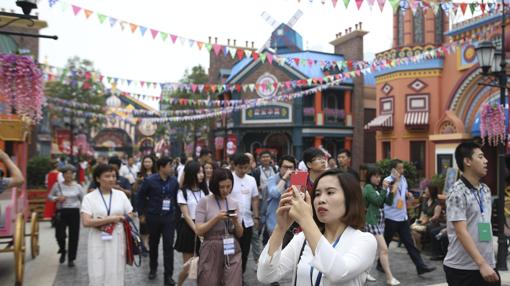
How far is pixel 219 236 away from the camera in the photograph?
4500mm

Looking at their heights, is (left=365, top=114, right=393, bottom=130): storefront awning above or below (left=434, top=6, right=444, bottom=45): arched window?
below

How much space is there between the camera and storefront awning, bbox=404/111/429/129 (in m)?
18.3

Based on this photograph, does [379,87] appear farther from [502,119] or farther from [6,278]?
[6,278]

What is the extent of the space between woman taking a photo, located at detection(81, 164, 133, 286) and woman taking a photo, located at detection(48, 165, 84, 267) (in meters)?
2.96

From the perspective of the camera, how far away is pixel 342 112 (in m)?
28.8

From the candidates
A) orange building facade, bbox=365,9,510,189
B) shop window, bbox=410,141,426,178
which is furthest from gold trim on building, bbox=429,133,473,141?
shop window, bbox=410,141,426,178

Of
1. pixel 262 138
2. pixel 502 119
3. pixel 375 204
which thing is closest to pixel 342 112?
pixel 262 138

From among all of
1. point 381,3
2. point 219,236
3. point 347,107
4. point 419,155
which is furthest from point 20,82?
point 347,107

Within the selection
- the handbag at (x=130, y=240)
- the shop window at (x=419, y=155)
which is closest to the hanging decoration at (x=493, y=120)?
the handbag at (x=130, y=240)

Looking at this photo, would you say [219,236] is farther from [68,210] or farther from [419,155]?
[419,155]

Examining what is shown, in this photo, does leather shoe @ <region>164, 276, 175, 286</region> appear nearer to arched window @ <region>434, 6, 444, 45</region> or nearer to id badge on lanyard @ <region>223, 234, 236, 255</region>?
id badge on lanyard @ <region>223, 234, 236, 255</region>

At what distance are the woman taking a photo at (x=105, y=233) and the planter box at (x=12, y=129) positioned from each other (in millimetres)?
4753

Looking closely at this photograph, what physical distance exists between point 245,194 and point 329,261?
426 centimetres

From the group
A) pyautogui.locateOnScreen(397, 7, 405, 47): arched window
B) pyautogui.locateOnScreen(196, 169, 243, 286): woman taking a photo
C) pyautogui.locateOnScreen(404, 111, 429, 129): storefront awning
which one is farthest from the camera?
pyautogui.locateOnScreen(397, 7, 405, 47): arched window
